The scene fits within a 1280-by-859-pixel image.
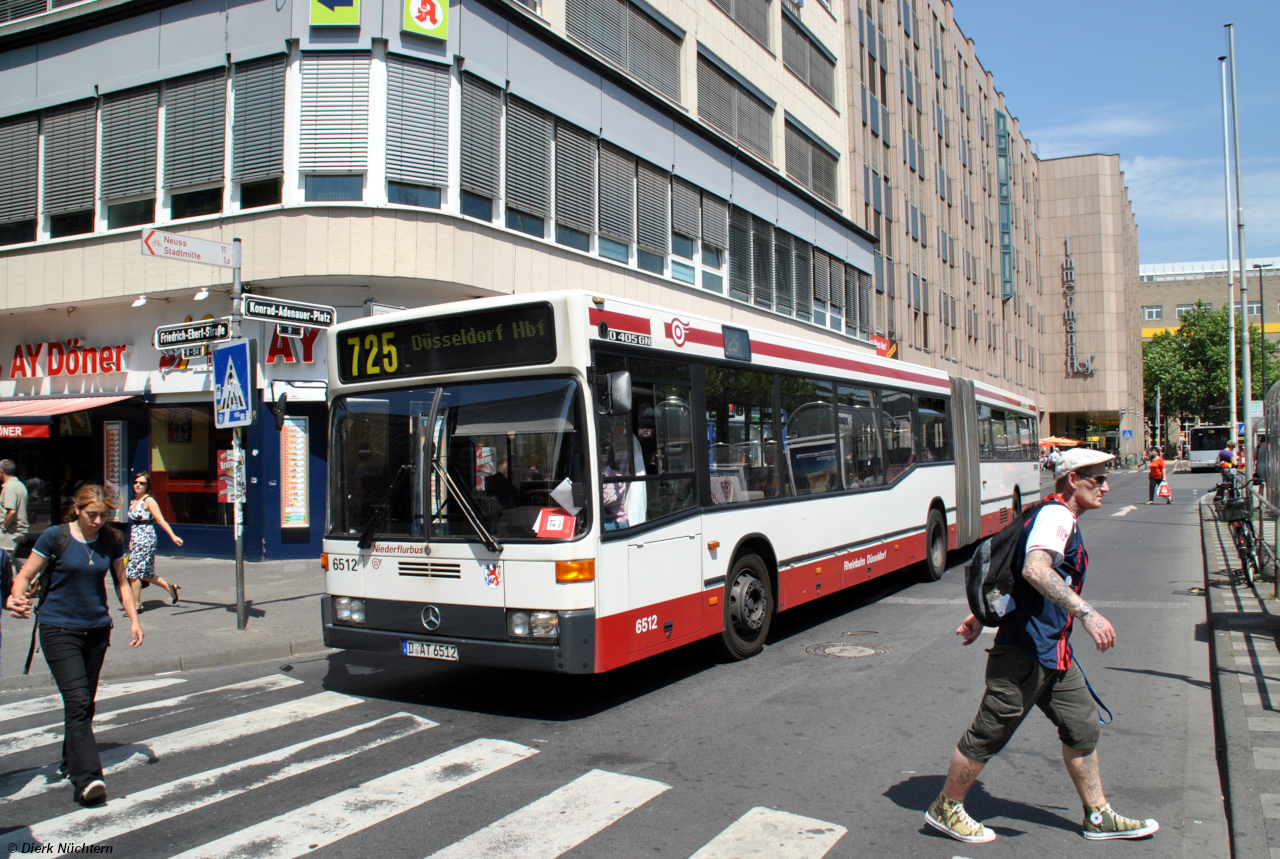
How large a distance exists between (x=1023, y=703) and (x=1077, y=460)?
3.70 feet

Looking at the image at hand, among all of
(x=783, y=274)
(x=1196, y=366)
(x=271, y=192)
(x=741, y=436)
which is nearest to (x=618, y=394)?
(x=741, y=436)

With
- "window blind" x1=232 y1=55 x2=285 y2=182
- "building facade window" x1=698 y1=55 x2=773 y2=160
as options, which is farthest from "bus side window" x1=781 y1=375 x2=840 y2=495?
"building facade window" x1=698 y1=55 x2=773 y2=160

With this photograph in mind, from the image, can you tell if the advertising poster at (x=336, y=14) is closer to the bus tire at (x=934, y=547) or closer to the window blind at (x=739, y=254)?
the bus tire at (x=934, y=547)

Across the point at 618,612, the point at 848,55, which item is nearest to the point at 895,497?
the point at 618,612

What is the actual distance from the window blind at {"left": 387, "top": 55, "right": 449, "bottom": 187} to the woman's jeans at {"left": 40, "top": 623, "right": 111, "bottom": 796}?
444 inches

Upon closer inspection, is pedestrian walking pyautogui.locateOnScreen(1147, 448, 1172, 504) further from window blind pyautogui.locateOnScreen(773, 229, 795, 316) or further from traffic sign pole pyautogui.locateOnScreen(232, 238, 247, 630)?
traffic sign pole pyautogui.locateOnScreen(232, 238, 247, 630)

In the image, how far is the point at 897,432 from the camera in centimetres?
1227

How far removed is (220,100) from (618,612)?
44.0 ft

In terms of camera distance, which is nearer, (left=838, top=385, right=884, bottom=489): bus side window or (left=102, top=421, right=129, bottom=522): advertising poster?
(left=838, top=385, right=884, bottom=489): bus side window

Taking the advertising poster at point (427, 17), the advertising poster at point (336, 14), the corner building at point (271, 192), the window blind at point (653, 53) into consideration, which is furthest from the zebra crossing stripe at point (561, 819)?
the window blind at point (653, 53)

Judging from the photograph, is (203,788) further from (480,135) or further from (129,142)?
(129,142)

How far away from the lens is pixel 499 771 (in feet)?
18.0

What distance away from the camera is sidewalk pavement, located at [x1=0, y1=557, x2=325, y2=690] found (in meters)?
8.76

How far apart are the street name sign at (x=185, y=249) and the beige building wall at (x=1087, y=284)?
254ft
